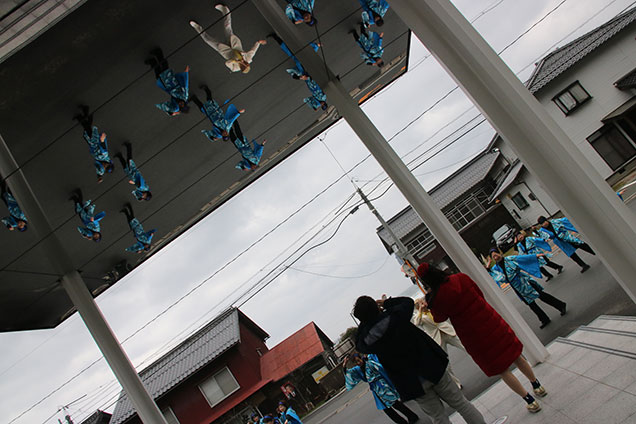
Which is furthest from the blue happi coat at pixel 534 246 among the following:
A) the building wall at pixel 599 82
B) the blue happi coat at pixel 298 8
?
the building wall at pixel 599 82

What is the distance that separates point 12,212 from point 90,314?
2128 millimetres

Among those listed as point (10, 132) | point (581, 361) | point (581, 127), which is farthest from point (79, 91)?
point (581, 127)

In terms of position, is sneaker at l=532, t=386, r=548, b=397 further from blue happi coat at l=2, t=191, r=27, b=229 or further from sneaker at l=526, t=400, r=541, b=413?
blue happi coat at l=2, t=191, r=27, b=229

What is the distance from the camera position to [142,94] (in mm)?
4539

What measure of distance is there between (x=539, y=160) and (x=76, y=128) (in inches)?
182

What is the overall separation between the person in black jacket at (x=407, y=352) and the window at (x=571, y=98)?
20622 mm

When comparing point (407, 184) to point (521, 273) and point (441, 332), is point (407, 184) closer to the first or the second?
point (441, 332)

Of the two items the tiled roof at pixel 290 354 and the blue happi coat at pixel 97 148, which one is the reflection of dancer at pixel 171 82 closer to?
the blue happi coat at pixel 97 148

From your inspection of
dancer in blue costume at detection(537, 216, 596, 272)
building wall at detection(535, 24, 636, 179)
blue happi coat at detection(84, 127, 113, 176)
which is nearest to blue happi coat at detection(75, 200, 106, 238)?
blue happi coat at detection(84, 127, 113, 176)

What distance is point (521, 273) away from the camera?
6.64 meters

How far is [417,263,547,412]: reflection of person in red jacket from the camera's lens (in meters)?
3.42

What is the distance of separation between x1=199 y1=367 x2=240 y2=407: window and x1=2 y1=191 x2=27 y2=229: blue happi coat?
16049 millimetres

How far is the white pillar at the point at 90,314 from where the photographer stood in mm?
4871

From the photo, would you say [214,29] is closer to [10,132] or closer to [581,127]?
[10,132]
